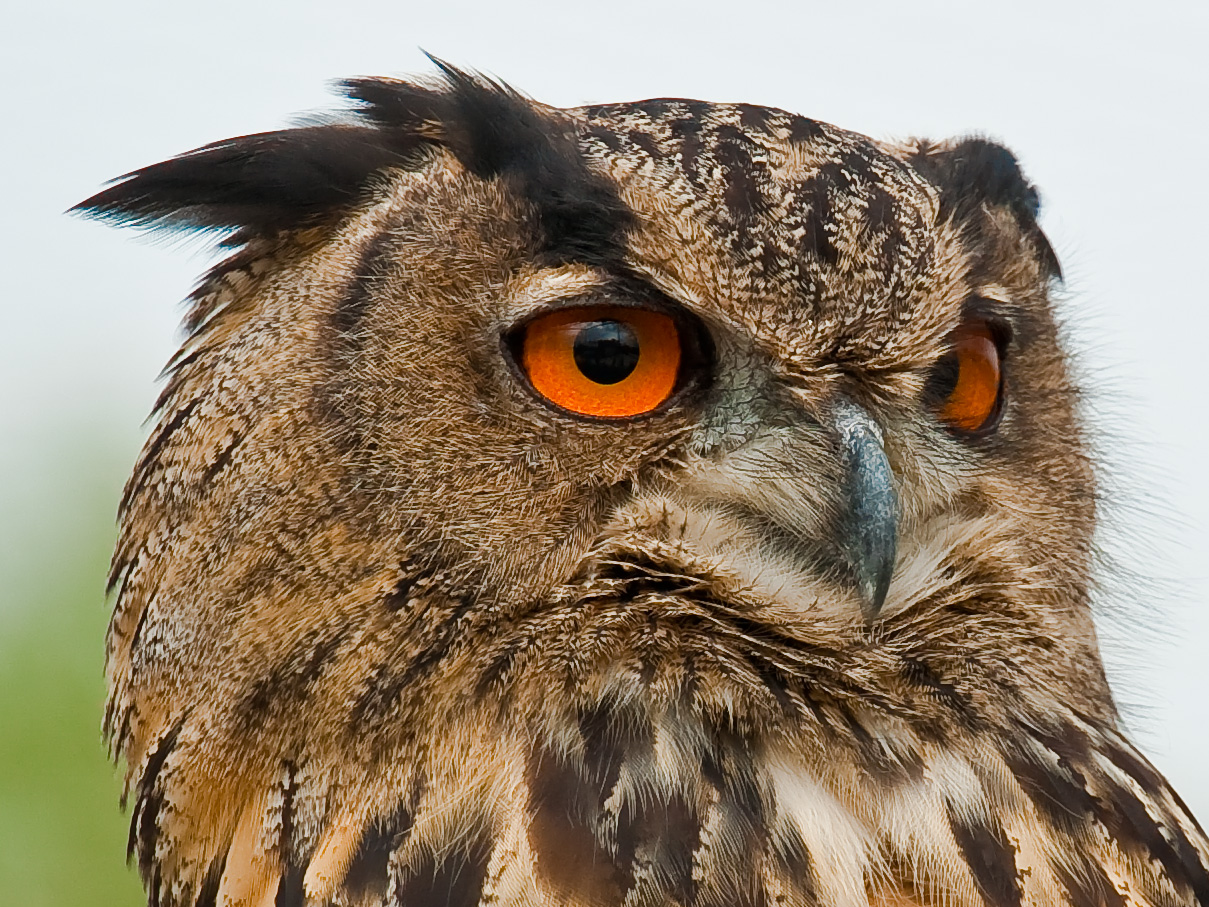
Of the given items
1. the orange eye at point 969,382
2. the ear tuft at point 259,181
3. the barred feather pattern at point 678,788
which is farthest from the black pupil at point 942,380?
the ear tuft at point 259,181

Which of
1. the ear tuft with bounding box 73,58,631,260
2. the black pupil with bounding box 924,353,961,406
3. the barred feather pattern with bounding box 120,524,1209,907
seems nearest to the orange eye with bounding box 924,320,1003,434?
the black pupil with bounding box 924,353,961,406

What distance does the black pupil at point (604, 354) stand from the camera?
1528mm

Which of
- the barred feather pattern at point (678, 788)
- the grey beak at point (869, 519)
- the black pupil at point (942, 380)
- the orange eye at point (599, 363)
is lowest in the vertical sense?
the barred feather pattern at point (678, 788)

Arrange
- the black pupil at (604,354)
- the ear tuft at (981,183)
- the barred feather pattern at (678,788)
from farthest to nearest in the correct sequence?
the ear tuft at (981,183), the black pupil at (604,354), the barred feather pattern at (678,788)

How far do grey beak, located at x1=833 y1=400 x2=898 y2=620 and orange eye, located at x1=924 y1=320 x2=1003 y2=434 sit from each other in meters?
0.19

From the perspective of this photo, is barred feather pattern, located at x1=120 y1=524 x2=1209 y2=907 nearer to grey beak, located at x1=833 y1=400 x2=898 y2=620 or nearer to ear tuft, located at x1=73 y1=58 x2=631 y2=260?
grey beak, located at x1=833 y1=400 x2=898 y2=620

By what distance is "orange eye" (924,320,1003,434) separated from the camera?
167 cm

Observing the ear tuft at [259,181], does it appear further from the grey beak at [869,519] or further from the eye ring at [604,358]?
the grey beak at [869,519]

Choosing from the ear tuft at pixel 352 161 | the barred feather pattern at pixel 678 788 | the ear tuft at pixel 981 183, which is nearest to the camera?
the barred feather pattern at pixel 678 788

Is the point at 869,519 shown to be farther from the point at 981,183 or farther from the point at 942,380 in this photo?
the point at 981,183

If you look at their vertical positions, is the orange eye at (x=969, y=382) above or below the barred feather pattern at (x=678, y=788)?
above

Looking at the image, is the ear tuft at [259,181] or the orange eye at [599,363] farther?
the ear tuft at [259,181]

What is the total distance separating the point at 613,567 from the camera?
152 cm

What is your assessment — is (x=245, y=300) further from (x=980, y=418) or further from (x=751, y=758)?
(x=980, y=418)
